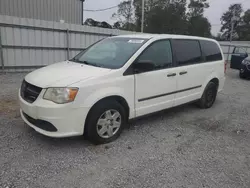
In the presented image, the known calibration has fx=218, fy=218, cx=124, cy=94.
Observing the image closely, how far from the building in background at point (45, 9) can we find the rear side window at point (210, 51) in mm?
8042

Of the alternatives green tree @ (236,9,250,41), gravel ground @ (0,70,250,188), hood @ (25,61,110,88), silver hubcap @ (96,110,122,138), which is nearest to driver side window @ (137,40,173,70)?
hood @ (25,61,110,88)

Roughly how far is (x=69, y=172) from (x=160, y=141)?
152cm

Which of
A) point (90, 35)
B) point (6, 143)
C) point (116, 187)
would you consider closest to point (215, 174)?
point (116, 187)

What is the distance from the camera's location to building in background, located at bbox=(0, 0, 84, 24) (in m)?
11.8

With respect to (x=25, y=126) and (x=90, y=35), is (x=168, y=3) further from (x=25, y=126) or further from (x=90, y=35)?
(x=25, y=126)

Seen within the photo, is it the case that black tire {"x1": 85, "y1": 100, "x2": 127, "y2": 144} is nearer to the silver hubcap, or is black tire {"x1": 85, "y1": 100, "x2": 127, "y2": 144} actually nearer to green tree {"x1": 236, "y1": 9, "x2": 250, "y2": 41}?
the silver hubcap

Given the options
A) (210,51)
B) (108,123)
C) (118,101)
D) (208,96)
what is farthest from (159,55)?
(208,96)

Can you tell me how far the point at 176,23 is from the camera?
36562 millimetres

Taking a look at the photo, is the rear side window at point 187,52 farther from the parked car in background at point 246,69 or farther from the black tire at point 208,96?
the parked car in background at point 246,69

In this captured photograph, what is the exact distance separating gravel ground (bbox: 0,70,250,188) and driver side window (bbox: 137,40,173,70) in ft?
3.78

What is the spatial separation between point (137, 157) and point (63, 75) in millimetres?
1527

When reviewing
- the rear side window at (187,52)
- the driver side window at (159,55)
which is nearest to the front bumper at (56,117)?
the driver side window at (159,55)

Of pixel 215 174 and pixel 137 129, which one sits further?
pixel 137 129

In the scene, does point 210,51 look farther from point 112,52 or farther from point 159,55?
point 112,52
